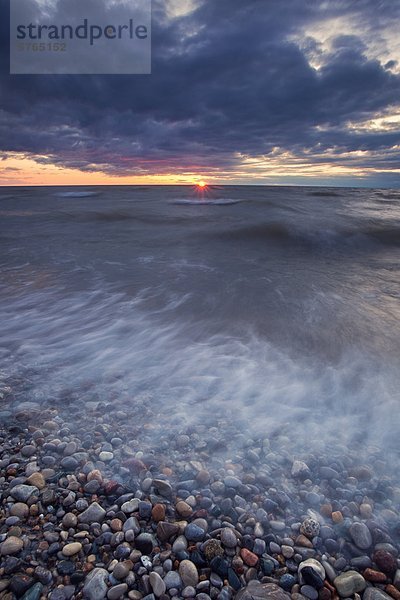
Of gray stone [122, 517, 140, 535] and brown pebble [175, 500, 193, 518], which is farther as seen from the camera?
brown pebble [175, 500, 193, 518]

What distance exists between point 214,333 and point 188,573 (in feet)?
11.3

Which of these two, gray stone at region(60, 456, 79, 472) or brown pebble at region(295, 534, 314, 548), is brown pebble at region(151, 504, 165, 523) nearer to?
gray stone at region(60, 456, 79, 472)

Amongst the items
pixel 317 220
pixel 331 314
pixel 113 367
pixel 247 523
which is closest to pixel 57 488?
pixel 247 523

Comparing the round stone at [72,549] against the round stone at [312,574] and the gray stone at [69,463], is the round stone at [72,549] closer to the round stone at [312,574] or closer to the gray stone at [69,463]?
the gray stone at [69,463]

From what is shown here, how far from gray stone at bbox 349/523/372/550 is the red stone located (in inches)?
25.1

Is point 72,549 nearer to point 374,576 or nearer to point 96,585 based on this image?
point 96,585

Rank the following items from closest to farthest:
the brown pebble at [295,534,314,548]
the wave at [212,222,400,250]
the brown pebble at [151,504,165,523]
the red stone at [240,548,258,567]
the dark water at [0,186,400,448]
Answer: the red stone at [240,548,258,567], the brown pebble at [295,534,314,548], the brown pebble at [151,504,165,523], the dark water at [0,186,400,448], the wave at [212,222,400,250]

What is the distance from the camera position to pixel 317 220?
1791 centimetres

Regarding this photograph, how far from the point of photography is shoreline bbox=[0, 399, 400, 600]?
1714 millimetres

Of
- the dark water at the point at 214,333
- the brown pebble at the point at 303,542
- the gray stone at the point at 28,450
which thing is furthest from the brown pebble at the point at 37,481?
the brown pebble at the point at 303,542

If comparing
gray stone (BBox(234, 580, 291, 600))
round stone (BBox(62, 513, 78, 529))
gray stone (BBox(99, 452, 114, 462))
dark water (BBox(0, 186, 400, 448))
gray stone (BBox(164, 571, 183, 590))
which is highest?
dark water (BBox(0, 186, 400, 448))

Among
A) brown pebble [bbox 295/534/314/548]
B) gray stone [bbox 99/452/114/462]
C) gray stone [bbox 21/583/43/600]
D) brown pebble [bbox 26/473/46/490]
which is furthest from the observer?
gray stone [bbox 99/452/114/462]

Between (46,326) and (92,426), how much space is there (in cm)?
282

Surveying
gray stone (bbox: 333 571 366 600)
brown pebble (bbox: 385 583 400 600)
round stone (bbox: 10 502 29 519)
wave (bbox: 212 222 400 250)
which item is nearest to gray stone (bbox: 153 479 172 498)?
round stone (bbox: 10 502 29 519)
